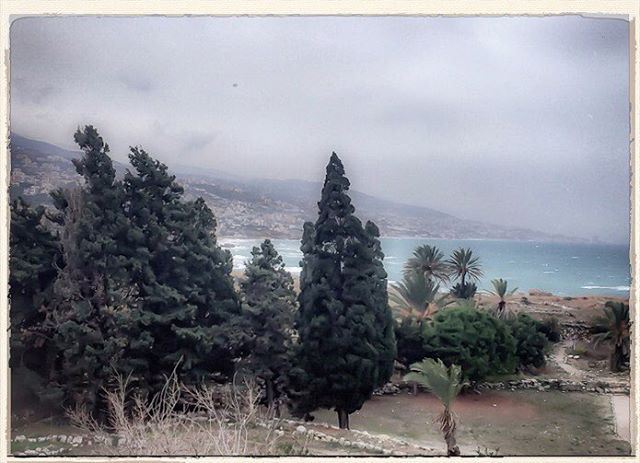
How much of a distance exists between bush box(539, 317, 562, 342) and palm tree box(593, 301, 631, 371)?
0.34 meters

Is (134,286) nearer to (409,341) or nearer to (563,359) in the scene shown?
(409,341)

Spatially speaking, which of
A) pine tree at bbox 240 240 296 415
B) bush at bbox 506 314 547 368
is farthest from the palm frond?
pine tree at bbox 240 240 296 415

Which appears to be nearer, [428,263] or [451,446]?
[451,446]

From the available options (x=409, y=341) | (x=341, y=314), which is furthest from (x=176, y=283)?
(x=409, y=341)

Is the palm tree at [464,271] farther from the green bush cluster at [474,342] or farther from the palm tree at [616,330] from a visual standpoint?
the palm tree at [616,330]

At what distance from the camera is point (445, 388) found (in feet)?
19.1

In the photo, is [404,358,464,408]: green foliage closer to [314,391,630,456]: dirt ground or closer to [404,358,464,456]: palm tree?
[404,358,464,456]: palm tree

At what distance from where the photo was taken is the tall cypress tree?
613 cm

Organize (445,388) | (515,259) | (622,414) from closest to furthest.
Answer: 1. (445,388)
2. (622,414)
3. (515,259)

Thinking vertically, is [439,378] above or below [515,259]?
below

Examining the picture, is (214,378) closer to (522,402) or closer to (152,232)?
(152,232)

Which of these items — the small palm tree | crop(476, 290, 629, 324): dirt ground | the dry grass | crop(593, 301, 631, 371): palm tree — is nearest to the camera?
the dry grass

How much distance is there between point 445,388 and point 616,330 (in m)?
1.81

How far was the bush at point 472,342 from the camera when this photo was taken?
617cm
